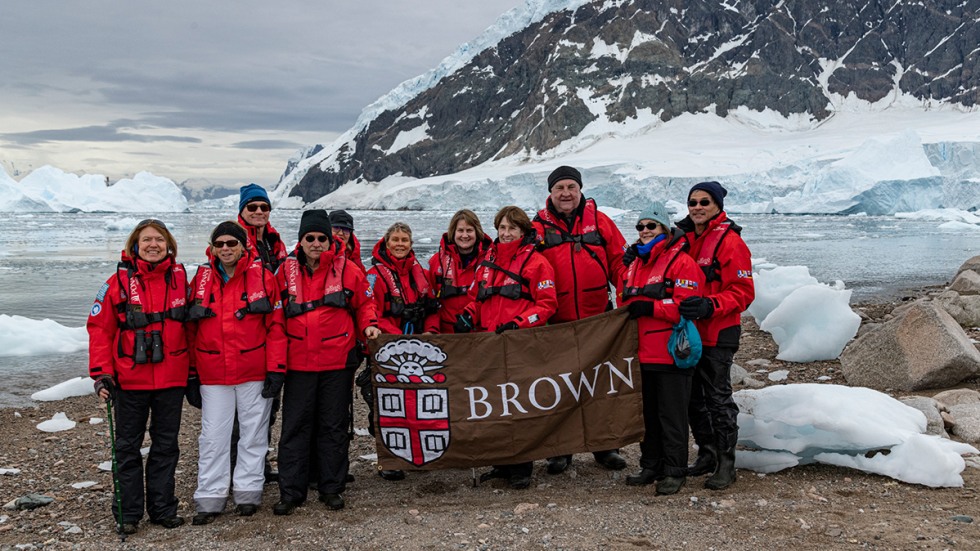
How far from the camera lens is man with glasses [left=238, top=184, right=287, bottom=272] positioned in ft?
16.9

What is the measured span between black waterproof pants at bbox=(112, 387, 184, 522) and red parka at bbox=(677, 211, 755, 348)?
317 centimetres

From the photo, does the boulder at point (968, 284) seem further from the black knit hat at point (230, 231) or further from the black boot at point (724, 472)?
the black knit hat at point (230, 231)

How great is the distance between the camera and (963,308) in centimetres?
1081

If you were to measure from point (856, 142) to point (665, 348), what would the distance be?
99342 millimetres

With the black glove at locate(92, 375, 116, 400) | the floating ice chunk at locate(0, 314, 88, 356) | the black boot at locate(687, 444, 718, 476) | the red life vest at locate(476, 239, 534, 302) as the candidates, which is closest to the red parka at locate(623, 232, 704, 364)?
the red life vest at locate(476, 239, 534, 302)

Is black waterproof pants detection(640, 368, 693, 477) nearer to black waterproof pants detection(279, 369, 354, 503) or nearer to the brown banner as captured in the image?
the brown banner

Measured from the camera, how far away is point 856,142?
93.1 metres

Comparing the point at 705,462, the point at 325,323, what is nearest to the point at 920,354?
the point at 705,462

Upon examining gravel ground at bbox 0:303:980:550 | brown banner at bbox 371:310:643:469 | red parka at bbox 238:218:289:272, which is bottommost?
gravel ground at bbox 0:303:980:550

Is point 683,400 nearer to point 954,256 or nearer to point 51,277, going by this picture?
point 51,277

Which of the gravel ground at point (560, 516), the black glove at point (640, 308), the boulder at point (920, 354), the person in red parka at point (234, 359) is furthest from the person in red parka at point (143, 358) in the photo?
the boulder at point (920, 354)

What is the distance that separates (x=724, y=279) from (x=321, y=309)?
7.98 ft

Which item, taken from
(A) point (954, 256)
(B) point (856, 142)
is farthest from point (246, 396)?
(B) point (856, 142)

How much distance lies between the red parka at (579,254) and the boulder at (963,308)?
765 cm
